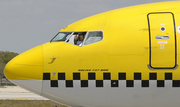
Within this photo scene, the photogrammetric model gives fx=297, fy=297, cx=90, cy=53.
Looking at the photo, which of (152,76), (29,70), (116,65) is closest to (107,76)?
(116,65)

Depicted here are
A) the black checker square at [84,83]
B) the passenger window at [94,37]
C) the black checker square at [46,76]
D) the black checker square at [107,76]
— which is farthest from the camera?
the passenger window at [94,37]

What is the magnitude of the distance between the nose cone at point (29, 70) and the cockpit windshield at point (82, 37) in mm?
994

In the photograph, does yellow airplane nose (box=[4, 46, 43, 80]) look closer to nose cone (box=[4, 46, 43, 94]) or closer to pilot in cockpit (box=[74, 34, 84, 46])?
nose cone (box=[4, 46, 43, 94])

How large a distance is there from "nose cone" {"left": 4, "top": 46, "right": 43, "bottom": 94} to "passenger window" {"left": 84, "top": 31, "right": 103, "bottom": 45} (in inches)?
64.3

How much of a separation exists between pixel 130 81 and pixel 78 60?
71.2 inches

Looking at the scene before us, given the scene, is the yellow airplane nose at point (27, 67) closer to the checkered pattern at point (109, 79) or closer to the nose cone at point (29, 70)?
the nose cone at point (29, 70)

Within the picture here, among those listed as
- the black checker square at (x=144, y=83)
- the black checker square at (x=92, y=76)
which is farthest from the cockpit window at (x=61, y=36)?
the black checker square at (x=144, y=83)

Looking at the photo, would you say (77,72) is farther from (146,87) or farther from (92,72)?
(146,87)

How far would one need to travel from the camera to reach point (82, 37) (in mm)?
10133

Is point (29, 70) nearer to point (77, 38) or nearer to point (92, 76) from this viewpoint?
point (77, 38)

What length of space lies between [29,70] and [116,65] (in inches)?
113

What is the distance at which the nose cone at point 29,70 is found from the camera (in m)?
9.82

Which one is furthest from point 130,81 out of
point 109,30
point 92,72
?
point 109,30

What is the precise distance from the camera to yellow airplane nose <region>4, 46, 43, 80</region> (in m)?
9.82
